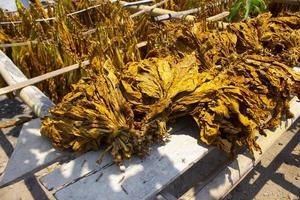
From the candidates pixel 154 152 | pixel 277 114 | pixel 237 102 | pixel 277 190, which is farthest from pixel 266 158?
pixel 154 152

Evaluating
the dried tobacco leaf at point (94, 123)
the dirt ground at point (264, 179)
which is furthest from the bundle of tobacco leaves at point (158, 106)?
the dirt ground at point (264, 179)

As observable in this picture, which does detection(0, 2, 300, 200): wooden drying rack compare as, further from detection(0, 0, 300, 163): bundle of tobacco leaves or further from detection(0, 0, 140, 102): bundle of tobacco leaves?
detection(0, 0, 140, 102): bundle of tobacco leaves

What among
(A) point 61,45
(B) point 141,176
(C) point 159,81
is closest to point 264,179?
(C) point 159,81

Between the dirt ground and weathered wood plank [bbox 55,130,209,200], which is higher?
weathered wood plank [bbox 55,130,209,200]

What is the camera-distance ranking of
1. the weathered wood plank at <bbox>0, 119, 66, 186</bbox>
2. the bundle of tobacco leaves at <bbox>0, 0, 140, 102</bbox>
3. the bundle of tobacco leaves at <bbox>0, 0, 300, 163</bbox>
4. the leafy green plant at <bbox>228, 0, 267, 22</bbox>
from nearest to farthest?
1. the weathered wood plank at <bbox>0, 119, 66, 186</bbox>
2. the bundle of tobacco leaves at <bbox>0, 0, 300, 163</bbox>
3. the bundle of tobacco leaves at <bbox>0, 0, 140, 102</bbox>
4. the leafy green plant at <bbox>228, 0, 267, 22</bbox>

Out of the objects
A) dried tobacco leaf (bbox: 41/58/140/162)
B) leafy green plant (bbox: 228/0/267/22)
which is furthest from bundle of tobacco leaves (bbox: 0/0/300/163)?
leafy green plant (bbox: 228/0/267/22)

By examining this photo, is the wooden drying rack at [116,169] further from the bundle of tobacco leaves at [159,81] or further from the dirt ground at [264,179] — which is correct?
the dirt ground at [264,179]
